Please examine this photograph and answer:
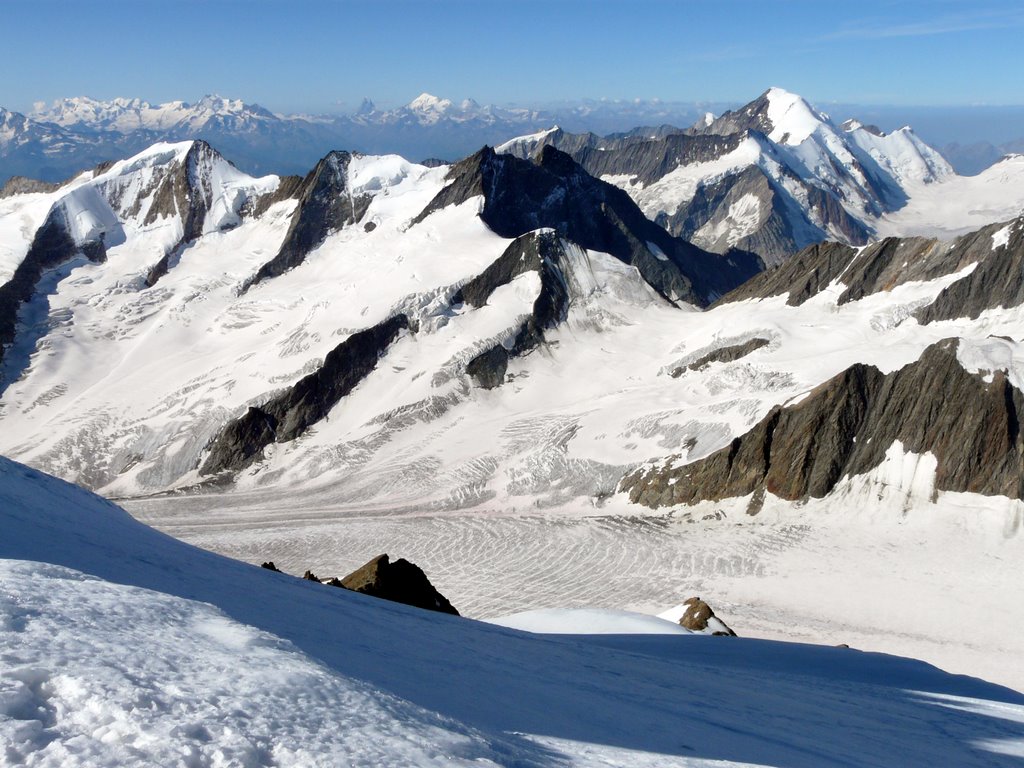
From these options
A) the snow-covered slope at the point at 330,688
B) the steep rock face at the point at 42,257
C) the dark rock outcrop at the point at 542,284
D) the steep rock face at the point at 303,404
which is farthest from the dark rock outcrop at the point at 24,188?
the snow-covered slope at the point at 330,688

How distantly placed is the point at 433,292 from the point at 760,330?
41.3 metres

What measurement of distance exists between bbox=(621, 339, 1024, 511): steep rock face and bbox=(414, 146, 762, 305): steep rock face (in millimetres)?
52585

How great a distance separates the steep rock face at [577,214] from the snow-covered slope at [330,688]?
323 ft

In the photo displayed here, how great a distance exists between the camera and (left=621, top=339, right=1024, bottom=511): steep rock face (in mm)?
58281

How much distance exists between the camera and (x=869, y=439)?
204 ft

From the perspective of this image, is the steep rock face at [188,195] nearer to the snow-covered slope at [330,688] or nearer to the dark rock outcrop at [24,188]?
the dark rock outcrop at [24,188]

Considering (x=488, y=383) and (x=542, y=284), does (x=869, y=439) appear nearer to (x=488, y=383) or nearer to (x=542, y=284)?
(x=488, y=383)

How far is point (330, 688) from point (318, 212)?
122281mm

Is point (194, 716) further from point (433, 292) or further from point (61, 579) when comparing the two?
point (433, 292)

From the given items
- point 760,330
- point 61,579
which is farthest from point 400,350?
point 61,579

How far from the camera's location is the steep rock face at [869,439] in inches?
2295

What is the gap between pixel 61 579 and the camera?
41.7 feet

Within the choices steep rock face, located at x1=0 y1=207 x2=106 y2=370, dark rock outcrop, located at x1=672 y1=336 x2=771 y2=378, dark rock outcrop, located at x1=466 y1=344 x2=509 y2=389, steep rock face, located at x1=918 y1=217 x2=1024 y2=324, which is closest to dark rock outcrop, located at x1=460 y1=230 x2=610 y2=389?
dark rock outcrop, located at x1=466 y1=344 x2=509 y2=389

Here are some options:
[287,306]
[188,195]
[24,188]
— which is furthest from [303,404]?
[24,188]
